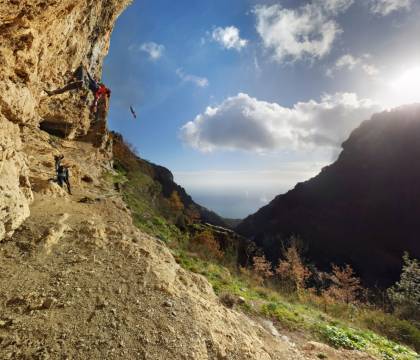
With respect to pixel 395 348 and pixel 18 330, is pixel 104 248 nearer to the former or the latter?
pixel 18 330

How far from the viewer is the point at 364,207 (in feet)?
367

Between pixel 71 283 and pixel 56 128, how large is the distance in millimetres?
24797

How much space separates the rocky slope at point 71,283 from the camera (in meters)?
4.82

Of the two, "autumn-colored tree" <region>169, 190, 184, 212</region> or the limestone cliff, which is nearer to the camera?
the limestone cliff

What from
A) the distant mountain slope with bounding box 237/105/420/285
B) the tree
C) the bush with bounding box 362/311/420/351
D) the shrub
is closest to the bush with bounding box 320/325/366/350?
the shrub

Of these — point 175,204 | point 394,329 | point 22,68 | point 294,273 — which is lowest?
point 294,273

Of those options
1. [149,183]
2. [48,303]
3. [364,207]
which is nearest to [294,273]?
[149,183]

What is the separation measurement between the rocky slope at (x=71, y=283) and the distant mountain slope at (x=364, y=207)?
8368 centimetres

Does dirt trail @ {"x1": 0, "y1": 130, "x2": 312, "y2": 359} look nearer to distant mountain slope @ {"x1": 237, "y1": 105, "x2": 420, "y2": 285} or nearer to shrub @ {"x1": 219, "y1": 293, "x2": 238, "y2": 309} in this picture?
shrub @ {"x1": 219, "y1": 293, "x2": 238, "y2": 309}

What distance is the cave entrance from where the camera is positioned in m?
25.1

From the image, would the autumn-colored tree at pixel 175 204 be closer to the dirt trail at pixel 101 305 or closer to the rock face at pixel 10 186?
the rock face at pixel 10 186

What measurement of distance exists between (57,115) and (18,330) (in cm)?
2443

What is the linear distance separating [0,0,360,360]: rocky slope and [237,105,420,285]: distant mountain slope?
8368 cm

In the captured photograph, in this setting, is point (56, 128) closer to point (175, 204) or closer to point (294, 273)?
point (294, 273)
